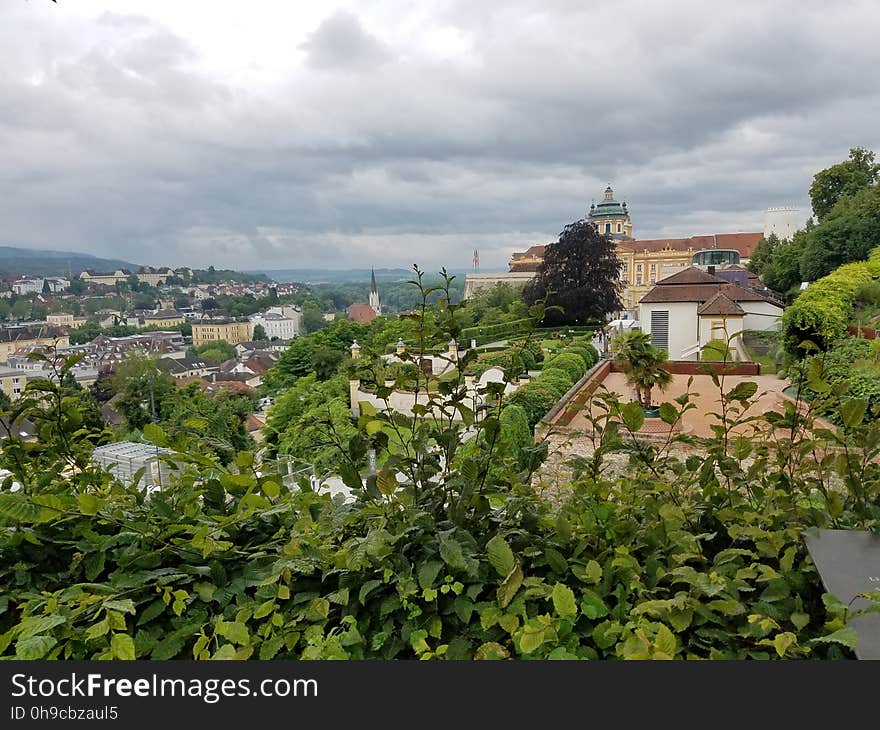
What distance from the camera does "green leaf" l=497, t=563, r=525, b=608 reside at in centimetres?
115

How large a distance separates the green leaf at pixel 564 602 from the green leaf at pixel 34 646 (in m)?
0.90

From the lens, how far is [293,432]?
1602 mm

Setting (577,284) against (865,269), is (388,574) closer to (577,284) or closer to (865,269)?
(865,269)

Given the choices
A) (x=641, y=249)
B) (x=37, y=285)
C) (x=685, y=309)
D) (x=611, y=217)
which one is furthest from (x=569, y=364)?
(x=611, y=217)

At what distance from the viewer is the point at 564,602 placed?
3.77ft

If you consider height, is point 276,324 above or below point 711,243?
below

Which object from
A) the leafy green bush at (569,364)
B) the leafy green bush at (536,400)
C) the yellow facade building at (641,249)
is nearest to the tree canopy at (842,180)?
the yellow facade building at (641,249)

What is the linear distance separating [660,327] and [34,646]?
2180 centimetres

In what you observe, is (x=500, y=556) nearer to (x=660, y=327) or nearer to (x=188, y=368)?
(x=660, y=327)

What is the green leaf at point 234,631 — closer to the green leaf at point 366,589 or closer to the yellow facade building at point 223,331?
the green leaf at point 366,589

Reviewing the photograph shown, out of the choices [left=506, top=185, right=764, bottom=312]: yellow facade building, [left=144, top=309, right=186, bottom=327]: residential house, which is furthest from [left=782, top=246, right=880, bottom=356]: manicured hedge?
[left=144, top=309, right=186, bottom=327]: residential house

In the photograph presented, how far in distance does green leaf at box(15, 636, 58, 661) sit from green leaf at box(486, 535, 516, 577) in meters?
0.80

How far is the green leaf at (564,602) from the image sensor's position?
115 cm

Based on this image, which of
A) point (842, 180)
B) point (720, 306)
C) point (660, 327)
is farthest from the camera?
point (842, 180)
